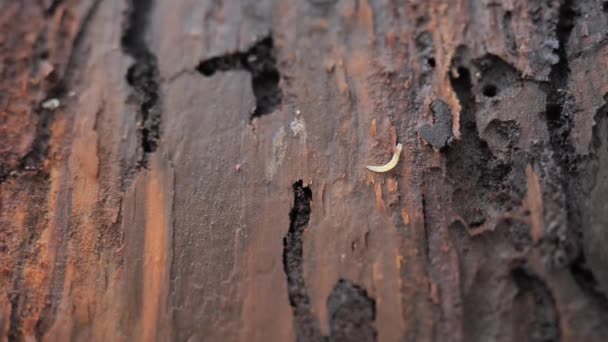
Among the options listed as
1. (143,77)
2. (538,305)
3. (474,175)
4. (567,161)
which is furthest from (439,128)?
(143,77)

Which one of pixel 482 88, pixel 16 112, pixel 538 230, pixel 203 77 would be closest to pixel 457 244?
pixel 538 230

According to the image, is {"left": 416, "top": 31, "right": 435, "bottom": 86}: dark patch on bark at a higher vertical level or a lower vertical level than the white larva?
higher

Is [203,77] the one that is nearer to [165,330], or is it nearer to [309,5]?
[309,5]

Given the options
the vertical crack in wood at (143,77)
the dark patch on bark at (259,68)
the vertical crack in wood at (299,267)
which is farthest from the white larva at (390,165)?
the vertical crack in wood at (143,77)

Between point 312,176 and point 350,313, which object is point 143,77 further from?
point 350,313

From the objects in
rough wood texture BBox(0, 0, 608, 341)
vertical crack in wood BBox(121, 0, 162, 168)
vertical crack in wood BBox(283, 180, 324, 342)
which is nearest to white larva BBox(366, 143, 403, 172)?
rough wood texture BBox(0, 0, 608, 341)

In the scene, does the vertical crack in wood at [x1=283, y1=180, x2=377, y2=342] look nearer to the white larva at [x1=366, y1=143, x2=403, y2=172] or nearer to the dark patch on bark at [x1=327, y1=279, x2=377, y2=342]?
the dark patch on bark at [x1=327, y1=279, x2=377, y2=342]

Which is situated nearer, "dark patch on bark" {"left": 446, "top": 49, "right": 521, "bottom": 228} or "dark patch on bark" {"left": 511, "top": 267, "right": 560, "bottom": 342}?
"dark patch on bark" {"left": 511, "top": 267, "right": 560, "bottom": 342}
